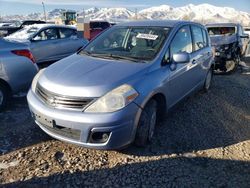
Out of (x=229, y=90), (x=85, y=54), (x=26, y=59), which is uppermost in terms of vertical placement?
(x=85, y=54)

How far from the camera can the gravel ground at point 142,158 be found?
2977 mm

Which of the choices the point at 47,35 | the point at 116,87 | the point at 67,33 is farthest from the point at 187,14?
the point at 116,87

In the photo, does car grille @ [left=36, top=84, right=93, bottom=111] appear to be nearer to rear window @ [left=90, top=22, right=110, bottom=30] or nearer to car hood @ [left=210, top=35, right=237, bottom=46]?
car hood @ [left=210, top=35, right=237, bottom=46]

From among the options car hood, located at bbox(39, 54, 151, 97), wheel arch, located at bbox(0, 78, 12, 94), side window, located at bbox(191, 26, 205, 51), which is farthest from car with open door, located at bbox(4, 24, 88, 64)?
side window, located at bbox(191, 26, 205, 51)

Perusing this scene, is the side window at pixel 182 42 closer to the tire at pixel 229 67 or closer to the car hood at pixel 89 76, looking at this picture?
the car hood at pixel 89 76

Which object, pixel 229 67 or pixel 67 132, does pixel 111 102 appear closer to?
pixel 67 132

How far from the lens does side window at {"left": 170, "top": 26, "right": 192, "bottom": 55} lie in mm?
4095

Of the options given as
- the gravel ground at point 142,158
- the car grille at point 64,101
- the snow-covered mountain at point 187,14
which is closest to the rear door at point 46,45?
the gravel ground at point 142,158

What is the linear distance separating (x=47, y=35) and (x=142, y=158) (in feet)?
20.2

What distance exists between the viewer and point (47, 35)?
8312 millimetres

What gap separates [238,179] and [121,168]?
1380 mm

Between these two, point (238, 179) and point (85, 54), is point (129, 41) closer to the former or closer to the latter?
point (85, 54)

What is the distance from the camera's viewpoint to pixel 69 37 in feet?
29.5

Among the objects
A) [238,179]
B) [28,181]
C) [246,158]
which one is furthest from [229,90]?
[28,181]
